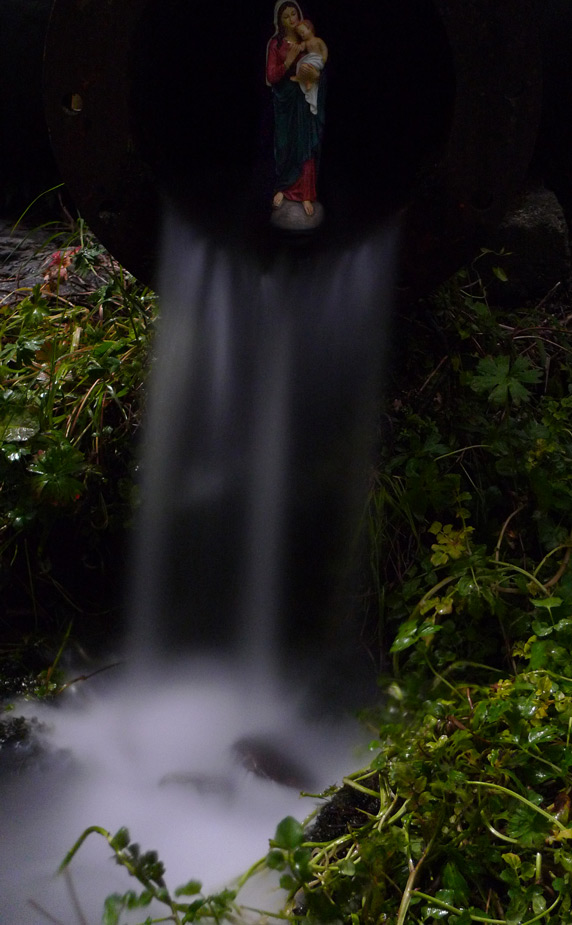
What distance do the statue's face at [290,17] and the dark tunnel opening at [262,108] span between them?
6.1 inches

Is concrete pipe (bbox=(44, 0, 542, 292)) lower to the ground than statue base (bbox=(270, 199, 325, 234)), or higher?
higher

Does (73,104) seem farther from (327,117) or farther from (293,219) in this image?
(327,117)

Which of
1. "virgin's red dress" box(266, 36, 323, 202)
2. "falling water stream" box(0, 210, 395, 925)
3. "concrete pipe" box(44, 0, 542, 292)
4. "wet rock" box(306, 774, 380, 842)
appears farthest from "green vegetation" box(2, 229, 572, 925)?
"virgin's red dress" box(266, 36, 323, 202)

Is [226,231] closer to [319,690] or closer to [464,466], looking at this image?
[464,466]

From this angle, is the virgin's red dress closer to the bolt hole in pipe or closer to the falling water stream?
the falling water stream

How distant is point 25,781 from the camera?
5.35 ft

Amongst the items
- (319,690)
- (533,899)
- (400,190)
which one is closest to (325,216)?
(400,190)

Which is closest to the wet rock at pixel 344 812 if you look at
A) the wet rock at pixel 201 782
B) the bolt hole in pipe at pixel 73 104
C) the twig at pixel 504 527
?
the wet rock at pixel 201 782

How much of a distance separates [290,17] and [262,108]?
32cm

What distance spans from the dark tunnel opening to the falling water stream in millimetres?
161

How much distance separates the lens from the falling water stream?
1.71 metres

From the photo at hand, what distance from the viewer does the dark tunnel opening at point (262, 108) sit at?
220 centimetres

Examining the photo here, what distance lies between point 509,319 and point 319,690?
129 cm

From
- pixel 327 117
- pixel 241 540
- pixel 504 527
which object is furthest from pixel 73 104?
pixel 504 527
